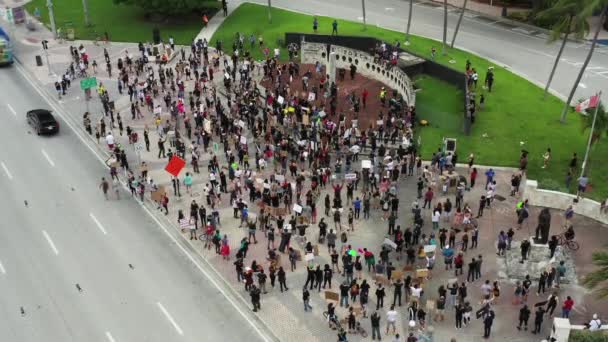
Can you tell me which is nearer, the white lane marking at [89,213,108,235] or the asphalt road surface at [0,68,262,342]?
the asphalt road surface at [0,68,262,342]

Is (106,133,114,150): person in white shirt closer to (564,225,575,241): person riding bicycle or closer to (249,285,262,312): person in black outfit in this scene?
(249,285,262,312): person in black outfit

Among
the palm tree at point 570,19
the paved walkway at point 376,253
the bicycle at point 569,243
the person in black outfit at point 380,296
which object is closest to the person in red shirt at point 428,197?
the paved walkway at point 376,253

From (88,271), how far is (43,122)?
17.2m

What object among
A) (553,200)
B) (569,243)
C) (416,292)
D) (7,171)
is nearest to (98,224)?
(7,171)

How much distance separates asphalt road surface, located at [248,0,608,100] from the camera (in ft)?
178

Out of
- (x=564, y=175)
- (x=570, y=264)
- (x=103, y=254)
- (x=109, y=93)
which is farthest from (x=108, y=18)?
(x=570, y=264)

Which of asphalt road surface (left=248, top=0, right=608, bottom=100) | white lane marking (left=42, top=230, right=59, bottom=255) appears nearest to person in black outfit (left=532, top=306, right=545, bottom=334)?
white lane marking (left=42, top=230, right=59, bottom=255)

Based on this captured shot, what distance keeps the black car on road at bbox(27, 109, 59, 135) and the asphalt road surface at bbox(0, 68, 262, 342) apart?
10.6ft

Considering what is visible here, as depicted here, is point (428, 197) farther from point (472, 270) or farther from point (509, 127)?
point (509, 127)

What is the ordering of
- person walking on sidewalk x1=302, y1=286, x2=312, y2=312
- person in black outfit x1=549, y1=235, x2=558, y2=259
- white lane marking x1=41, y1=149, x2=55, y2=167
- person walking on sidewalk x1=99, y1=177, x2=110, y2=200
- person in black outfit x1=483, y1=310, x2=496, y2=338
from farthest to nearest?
white lane marking x1=41, y1=149, x2=55, y2=167, person walking on sidewalk x1=99, y1=177, x2=110, y2=200, person in black outfit x1=549, y1=235, x2=558, y2=259, person walking on sidewalk x1=302, y1=286, x2=312, y2=312, person in black outfit x1=483, y1=310, x2=496, y2=338

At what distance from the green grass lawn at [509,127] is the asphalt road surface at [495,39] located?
2.12 meters

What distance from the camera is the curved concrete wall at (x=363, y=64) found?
49.4 meters

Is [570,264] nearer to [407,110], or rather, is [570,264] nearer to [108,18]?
[407,110]

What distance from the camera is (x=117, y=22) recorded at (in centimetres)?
7019
